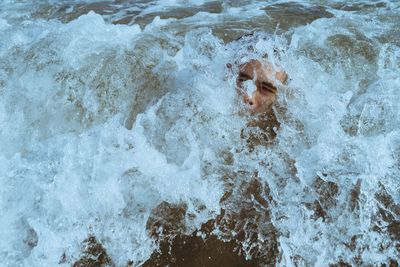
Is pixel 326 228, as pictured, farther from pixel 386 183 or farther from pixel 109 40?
pixel 109 40

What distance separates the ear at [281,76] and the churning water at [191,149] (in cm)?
10

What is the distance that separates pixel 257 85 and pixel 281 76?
290 millimetres

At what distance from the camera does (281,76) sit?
3820mm

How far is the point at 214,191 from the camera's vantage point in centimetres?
312

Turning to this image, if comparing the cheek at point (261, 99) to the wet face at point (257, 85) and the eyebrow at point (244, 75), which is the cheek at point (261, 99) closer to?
the wet face at point (257, 85)

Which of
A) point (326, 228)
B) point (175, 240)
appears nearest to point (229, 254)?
point (175, 240)

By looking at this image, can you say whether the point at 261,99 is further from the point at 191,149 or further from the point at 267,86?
the point at 191,149

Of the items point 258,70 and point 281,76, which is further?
point 281,76

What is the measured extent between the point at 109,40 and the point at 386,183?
3163 mm

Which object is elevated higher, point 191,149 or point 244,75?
point 244,75

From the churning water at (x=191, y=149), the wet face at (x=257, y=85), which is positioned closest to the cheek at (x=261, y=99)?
the wet face at (x=257, y=85)

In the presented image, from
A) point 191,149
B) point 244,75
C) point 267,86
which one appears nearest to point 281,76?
point 267,86

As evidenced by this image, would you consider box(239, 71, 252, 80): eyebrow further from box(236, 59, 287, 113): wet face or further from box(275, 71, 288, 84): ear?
box(275, 71, 288, 84): ear

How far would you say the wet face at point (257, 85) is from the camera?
3654mm
